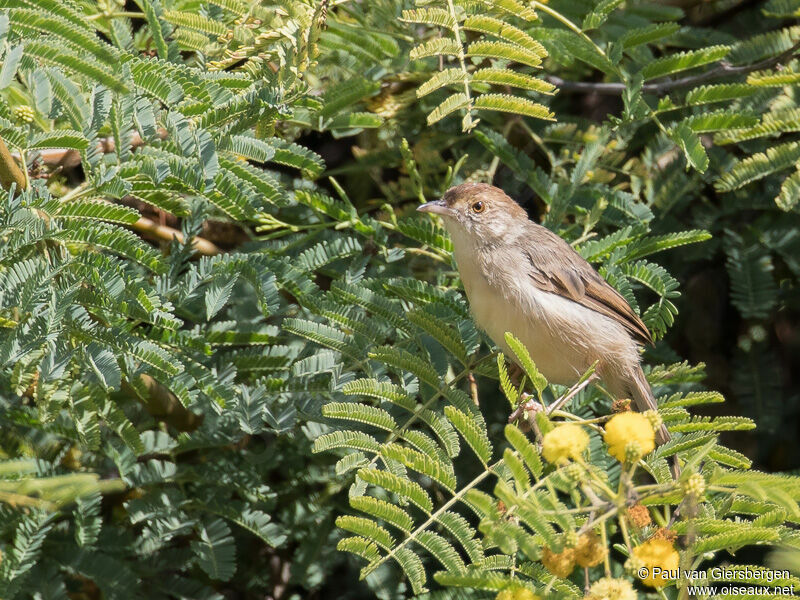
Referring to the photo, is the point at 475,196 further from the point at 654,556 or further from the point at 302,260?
the point at 654,556

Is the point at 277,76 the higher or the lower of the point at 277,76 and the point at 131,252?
the higher

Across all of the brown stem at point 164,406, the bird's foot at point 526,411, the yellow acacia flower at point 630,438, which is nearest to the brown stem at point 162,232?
the brown stem at point 164,406

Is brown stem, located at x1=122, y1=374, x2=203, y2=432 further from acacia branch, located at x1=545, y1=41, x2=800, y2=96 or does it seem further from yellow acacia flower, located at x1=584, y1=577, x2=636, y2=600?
acacia branch, located at x1=545, y1=41, x2=800, y2=96

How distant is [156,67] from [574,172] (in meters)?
1.92

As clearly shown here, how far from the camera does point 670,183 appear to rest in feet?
14.6

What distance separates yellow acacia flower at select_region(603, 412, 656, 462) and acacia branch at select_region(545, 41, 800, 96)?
238 cm

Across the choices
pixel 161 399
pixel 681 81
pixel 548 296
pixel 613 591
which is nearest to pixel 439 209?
pixel 548 296

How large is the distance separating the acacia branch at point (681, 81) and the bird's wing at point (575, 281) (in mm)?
787

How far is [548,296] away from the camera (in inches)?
164

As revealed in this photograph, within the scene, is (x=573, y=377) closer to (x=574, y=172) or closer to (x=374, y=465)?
(x=574, y=172)

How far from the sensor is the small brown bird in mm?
4020

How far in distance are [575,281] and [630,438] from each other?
6.89 ft

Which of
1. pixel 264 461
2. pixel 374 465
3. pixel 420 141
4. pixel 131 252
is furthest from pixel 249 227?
pixel 374 465

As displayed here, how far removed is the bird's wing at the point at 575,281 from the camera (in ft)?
13.3
